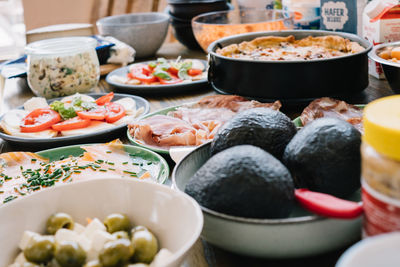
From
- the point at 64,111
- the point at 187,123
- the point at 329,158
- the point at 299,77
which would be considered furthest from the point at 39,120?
the point at 329,158

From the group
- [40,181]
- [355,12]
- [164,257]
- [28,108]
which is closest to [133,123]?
[40,181]

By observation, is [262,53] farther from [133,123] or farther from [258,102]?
[133,123]

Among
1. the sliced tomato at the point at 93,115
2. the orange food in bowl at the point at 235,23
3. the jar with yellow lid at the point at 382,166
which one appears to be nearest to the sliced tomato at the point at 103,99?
the sliced tomato at the point at 93,115

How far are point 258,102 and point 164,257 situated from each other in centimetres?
75

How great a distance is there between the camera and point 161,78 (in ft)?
5.59

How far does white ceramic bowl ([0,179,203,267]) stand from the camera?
0.59 m

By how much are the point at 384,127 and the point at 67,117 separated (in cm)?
108

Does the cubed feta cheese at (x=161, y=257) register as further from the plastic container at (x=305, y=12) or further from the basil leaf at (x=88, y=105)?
the plastic container at (x=305, y=12)

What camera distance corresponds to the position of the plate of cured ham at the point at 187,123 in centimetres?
109

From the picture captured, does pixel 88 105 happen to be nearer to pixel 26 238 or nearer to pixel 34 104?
pixel 34 104

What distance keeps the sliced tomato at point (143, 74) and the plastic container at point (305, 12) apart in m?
0.61

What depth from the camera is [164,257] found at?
1.78ft

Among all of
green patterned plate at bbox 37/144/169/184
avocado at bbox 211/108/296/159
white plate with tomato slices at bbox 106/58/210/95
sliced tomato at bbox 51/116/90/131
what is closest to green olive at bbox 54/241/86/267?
avocado at bbox 211/108/296/159

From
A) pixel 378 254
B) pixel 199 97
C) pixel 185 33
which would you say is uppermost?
pixel 378 254
